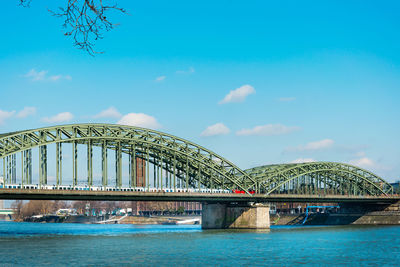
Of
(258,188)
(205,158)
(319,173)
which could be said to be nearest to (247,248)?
(205,158)

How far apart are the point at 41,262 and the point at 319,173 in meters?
98.3

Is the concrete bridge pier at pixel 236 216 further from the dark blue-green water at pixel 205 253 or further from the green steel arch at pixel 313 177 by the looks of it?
the dark blue-green water at pixel 205 253

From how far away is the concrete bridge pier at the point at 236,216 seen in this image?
118125 mm

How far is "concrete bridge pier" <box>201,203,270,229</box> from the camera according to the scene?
118125mm

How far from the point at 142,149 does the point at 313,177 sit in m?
48.2

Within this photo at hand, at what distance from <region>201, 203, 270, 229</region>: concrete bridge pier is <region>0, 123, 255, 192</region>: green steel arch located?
14.0 ft

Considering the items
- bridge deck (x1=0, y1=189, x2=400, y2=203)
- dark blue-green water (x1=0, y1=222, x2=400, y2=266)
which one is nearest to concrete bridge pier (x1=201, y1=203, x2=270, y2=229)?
bridge deck (x1=0, y1=189, x2=400, y2=203)

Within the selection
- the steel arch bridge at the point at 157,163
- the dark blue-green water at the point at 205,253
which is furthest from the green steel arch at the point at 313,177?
the dark blue-green water at the point at 205,253

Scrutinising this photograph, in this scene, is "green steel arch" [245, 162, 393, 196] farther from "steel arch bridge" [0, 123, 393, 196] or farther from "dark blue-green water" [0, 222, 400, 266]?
"dark blue-green water" [0, 222, 400, 266]

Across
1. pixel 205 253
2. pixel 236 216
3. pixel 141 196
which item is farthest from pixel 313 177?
pixel 205 253

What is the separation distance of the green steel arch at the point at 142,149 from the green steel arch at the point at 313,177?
6.06 meters

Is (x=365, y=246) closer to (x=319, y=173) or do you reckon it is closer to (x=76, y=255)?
(x=76, y=255)

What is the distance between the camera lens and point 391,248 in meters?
69.2

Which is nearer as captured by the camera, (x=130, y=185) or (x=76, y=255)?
(x=76, y=255)
